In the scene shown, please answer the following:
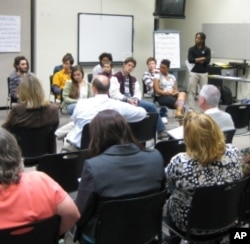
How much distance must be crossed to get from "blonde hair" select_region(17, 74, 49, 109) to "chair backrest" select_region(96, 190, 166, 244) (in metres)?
1.89

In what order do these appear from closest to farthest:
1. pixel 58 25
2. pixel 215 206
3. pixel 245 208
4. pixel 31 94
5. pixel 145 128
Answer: pixel 215 206 → pixel 245 208 → pixel 31 94 → pixel 145 128 → pixel 58 25

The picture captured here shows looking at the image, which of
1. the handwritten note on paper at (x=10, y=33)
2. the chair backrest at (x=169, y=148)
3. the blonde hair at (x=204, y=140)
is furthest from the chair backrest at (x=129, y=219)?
the handwritten note on paper at (x=10, y=33)

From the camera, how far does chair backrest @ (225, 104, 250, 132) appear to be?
522 cm

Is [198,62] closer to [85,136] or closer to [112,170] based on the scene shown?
[85,136]

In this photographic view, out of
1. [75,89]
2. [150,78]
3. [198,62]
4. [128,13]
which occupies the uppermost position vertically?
[128,13]

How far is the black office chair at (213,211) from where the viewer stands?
2.27m

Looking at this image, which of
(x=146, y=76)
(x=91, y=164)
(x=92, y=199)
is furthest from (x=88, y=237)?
(x=146, y=76)

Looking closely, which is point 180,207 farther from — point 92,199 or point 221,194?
point 92,199

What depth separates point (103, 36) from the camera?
9.39m

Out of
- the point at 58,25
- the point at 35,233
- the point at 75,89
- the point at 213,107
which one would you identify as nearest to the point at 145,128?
the point at 213,107

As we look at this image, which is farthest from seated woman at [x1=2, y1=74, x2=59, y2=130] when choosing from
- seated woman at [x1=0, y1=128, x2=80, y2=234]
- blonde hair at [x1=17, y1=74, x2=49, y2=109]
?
seated woman at [x1=0, y1=128, x2=80, y2=234]

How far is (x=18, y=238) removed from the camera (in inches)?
64.9

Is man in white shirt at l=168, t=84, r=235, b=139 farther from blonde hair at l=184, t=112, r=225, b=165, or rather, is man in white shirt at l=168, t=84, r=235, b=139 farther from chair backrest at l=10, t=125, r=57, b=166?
blonde hair at l=184, t=112, r=225, b=165

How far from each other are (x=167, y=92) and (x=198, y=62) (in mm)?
2680
